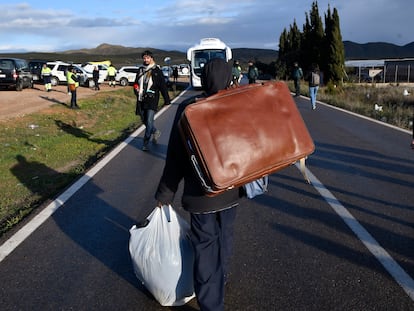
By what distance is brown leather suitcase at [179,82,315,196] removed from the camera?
3117 mm

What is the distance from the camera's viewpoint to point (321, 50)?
4262 centimetres

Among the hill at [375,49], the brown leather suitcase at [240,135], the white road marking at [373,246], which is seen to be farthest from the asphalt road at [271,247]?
the hill at [375,49]

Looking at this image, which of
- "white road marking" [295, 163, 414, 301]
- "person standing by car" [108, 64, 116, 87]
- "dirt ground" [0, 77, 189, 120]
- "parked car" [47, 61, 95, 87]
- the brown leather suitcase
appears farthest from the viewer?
"person standing by car" [108, 64, 116, 87]

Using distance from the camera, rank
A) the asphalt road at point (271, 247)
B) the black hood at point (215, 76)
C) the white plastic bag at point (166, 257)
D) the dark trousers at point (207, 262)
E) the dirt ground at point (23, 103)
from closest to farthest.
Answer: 1. the black hood at point (215, 76)
2. the dark trousers at point (207, 262)
3. the white plastic bag at point (166, 257)
4. the asphalt road at point (271, 247)
5. the dirt ground at point (23, 103)

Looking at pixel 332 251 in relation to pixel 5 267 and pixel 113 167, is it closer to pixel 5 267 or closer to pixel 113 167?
pixel 5 267

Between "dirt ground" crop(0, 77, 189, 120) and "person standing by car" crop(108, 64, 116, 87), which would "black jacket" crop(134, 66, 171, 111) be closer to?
"dirt ground" crop(0, 77, 189, 120)

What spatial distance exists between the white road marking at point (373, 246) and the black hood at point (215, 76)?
2228 mm

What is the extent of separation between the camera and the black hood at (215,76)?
3400 mm

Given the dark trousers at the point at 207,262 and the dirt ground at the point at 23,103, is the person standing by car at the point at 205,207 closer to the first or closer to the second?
the dark trousers at the point at 207,262

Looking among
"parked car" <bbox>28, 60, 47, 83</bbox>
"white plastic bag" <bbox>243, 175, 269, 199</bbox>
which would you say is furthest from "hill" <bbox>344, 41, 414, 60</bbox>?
"white plastic bag" <bbox>243, 175, 269, 199</bbox>

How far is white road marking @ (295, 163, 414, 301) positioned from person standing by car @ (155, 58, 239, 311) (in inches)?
63.3

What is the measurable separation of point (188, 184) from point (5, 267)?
7.56ft

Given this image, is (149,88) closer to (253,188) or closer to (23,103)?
(253,188)

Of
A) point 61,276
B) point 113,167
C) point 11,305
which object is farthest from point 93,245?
point 113,167
